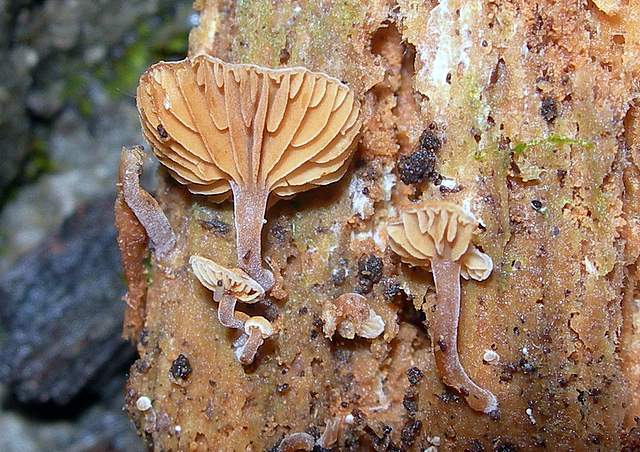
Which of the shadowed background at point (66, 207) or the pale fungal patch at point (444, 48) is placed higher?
the pale fungal patch at point (444, 48)

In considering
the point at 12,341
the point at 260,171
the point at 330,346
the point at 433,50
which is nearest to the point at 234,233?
the point at 260,171

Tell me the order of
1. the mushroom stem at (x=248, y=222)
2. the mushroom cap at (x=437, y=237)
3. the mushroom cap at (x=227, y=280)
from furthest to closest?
1. the mushroom stem at (x=248, y=222)
2. the mushroom cap at (x=227, y=280)
3. the mushroom cap at (x=437, y=237)

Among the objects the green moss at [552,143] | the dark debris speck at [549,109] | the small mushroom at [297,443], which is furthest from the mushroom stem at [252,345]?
the dark debris speck at [549,109]

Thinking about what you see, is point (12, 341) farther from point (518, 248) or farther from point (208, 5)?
point (518, 248)

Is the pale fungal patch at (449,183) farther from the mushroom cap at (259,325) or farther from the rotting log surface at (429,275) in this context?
the mushroom cap at (259,325)

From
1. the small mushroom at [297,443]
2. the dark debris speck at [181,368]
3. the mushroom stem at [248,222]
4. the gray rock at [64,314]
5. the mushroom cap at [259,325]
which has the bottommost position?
the gray rock at [64,314]

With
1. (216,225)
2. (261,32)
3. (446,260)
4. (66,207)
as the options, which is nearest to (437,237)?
(446,260)

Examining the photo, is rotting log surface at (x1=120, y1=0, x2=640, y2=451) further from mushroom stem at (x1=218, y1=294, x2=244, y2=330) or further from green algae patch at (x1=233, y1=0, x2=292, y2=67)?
mushroom stem at (x1=218, y1=294, x2=244, y2=330)
